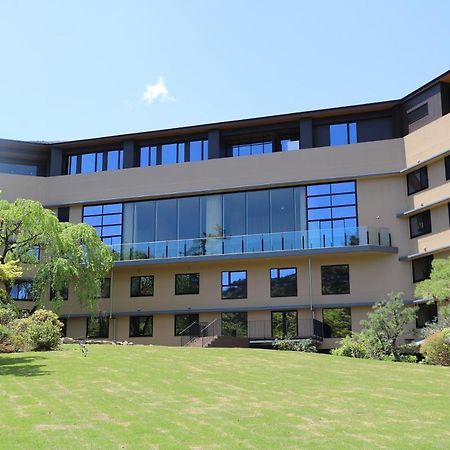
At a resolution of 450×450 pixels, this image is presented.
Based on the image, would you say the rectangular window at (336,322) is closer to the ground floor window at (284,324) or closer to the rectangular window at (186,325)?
the ground floor window at (284,324)

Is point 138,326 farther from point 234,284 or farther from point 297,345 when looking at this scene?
point 297,345

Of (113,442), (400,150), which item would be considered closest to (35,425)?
(113,442)

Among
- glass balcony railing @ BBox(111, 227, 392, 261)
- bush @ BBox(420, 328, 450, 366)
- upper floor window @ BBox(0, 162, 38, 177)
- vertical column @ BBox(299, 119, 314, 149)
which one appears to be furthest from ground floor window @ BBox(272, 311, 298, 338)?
upper floor window @ BBox(0, 162, 38, 177)

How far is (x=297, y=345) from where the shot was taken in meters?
33.6

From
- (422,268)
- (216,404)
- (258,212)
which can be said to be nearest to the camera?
(216,404)

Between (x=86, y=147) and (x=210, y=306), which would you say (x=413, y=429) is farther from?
(x=86, y=147)

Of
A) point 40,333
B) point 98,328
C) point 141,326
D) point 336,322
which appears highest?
point 336,322

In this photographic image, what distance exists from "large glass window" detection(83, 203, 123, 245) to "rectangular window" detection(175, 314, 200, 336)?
6.13 m

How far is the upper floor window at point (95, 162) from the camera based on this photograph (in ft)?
141

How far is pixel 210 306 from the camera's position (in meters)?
38.2

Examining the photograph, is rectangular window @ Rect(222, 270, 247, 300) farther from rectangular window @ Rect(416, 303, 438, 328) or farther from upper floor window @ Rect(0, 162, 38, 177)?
upper floor window @ Rect(0, 162, 38, 177)

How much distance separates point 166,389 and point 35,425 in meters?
4.86

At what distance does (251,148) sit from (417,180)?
10323 mm

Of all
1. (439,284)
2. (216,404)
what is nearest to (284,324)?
(439,284)
